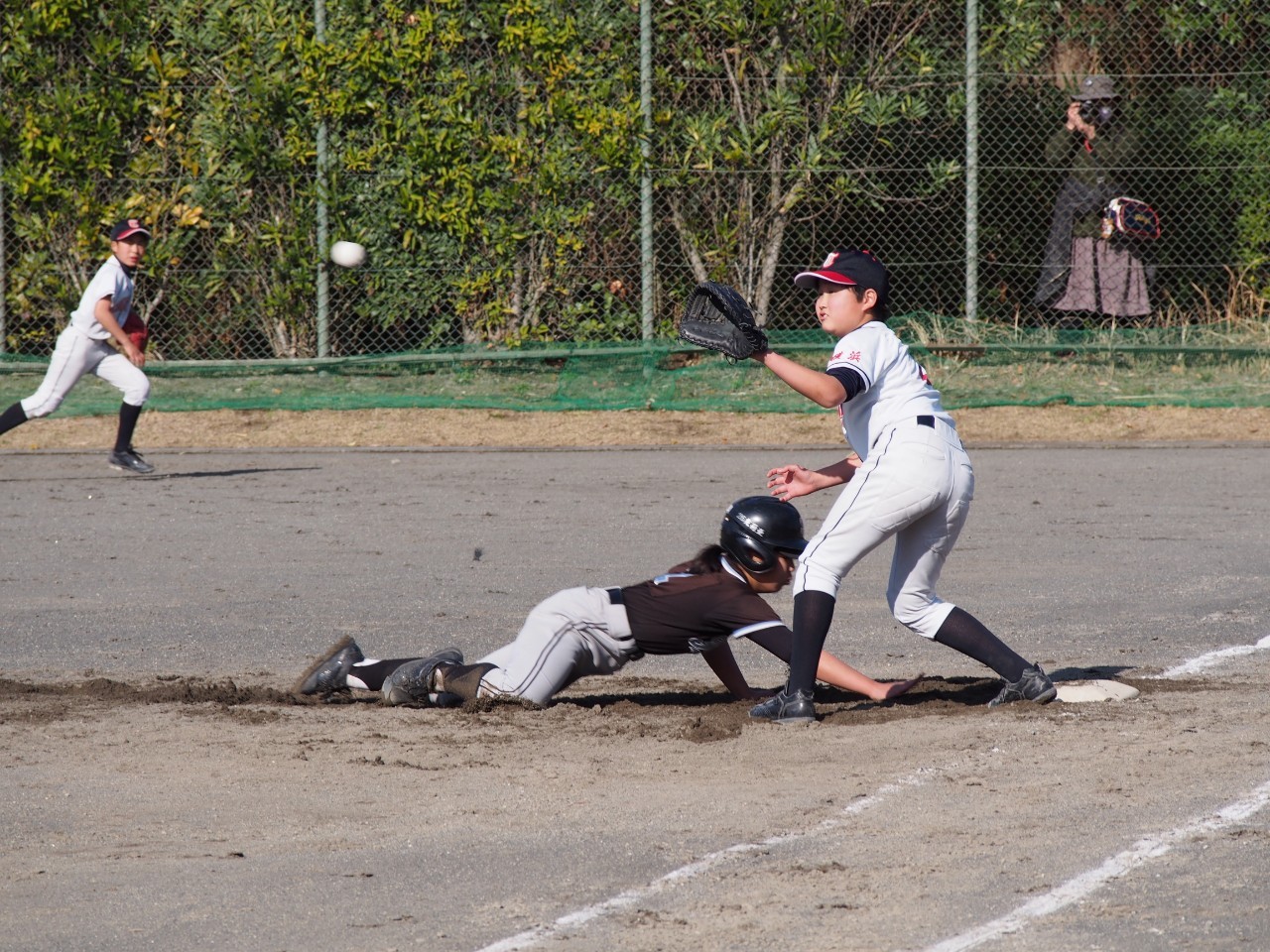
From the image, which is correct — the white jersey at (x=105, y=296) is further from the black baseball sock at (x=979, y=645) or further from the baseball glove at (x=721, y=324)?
the black baseball sock at (x=979, y=645)

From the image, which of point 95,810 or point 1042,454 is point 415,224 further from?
point 95,810

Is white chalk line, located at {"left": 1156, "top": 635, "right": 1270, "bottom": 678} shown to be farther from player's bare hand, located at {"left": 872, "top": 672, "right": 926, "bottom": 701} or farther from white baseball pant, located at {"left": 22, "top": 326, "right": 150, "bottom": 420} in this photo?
white baseball pant, located at {"left": 22, "top": 326, "right": 150, "bottom": 420}

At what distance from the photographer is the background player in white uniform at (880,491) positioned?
6.16 meters

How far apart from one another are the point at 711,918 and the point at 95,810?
2189 mm

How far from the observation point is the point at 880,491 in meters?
6.16

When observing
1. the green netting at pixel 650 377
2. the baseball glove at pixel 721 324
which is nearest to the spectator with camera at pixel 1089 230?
the green netting at pixel 650 377

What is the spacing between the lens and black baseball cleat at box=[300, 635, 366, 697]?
22.6 ft

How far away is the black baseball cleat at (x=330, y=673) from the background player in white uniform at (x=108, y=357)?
23.1ft

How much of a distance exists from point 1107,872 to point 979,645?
183 cm

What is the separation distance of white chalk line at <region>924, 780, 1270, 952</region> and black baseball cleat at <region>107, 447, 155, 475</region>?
1013cm

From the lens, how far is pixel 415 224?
1742 cm

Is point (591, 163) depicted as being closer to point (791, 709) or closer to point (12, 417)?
point (12, 417)

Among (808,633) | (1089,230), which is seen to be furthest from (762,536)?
(1089,230)

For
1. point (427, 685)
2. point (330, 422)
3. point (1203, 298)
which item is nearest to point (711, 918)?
point (427, 685)
